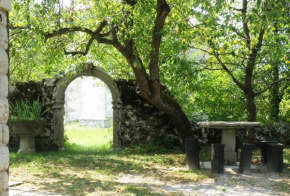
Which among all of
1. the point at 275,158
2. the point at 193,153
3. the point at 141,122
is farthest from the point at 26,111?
the point at 275,158

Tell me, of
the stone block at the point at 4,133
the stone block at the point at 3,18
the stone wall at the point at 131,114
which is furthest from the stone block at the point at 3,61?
the stone wall at the point at 131,114

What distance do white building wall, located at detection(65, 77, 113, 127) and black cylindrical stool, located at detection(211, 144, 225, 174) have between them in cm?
1415

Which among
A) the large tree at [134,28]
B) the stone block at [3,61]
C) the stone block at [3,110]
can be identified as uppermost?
the large tree at [134,28]

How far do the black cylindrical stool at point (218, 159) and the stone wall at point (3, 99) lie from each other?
4508 millimetres

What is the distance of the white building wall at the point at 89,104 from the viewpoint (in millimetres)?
22469

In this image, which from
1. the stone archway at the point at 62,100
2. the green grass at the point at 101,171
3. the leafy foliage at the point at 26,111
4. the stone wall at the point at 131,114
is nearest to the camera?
the green grass at the point at 101,171

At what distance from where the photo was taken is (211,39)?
916cm

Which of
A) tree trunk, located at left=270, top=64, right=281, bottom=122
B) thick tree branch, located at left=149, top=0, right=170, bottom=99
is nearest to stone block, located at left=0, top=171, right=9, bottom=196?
thick tree branch, located at left=149, top=0, right=170, bottom=99

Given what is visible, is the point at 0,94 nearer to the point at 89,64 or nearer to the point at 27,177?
the point at 27,177

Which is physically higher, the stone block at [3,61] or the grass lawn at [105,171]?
the stone block at [3,61]

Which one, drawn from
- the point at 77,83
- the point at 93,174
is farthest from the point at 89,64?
the point at 77,83

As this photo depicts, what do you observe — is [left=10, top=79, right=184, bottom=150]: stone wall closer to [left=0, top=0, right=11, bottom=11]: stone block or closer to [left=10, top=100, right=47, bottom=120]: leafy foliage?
[left=10, top=100, right=47, bottom=120]: leafy foliage

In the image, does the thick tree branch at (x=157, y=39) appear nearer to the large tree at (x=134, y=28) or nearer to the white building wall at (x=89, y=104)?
the large tree at (x=134, y=28)

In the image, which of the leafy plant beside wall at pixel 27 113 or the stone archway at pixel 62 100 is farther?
the stone archway at pixel 62 100
